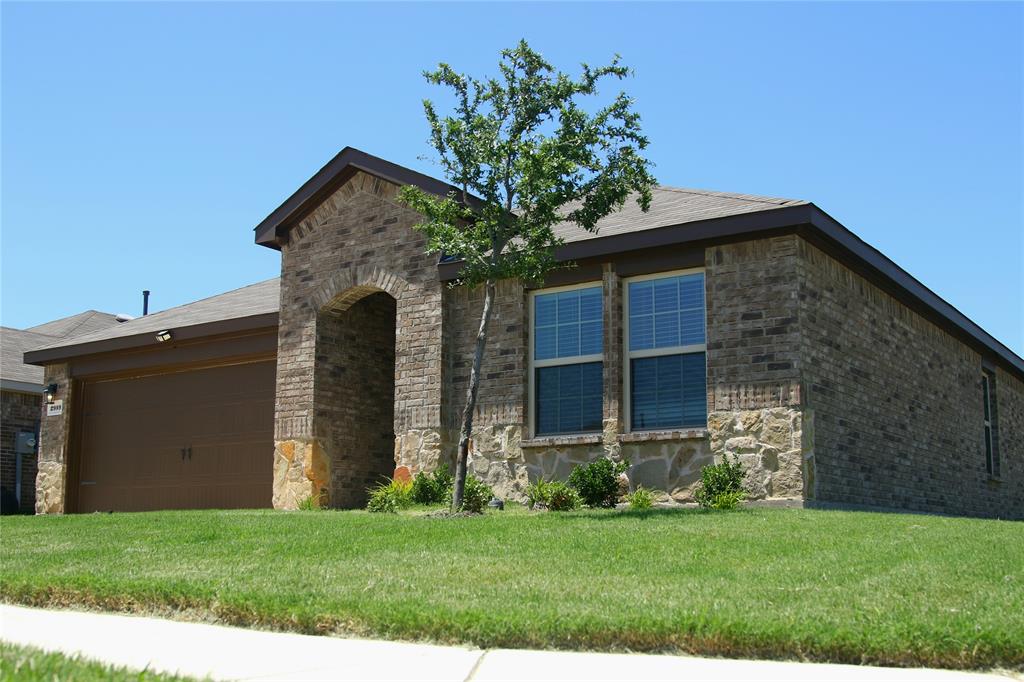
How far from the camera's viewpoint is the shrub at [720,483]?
13.3 m

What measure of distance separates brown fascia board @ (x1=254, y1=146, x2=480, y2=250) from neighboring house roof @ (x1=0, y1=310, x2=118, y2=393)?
28.5ft

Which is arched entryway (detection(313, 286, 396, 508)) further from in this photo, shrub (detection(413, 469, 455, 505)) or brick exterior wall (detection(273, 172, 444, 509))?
shrub (detection(413, 469, 455, 505))

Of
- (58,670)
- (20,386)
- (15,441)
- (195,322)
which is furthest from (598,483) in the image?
(15,441)

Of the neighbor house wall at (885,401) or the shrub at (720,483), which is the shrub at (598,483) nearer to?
the shrub at (720,483)

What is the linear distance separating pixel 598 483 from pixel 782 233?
3943 millimetres

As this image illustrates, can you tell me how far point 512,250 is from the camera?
13.3 metres

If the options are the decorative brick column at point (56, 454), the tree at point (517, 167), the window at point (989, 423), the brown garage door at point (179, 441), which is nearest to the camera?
the tree at point (517, 167)

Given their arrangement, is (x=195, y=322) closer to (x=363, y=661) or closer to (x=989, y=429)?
(x=363, y=661)

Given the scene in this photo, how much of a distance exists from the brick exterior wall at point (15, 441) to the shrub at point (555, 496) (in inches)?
613

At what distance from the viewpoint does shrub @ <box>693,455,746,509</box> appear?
13336mm

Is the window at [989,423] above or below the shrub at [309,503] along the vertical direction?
above

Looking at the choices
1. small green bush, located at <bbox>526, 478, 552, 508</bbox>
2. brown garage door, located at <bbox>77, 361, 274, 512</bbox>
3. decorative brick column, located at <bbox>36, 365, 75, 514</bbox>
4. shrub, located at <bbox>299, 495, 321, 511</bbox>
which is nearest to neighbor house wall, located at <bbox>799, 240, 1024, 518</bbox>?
small green bush, located at <bbox>526, 478, 552, 508</bbox>

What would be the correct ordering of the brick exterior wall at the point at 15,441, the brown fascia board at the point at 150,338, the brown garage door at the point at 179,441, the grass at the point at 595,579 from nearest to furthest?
the grass at the point at 595,579
the brown fascia board at the point at 150,338
the brown garage door at the point at 179,441
the brick exterior wall at the point at 15,441

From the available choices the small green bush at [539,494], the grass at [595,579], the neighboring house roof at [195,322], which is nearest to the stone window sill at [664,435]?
the small green bush at [539,494]
